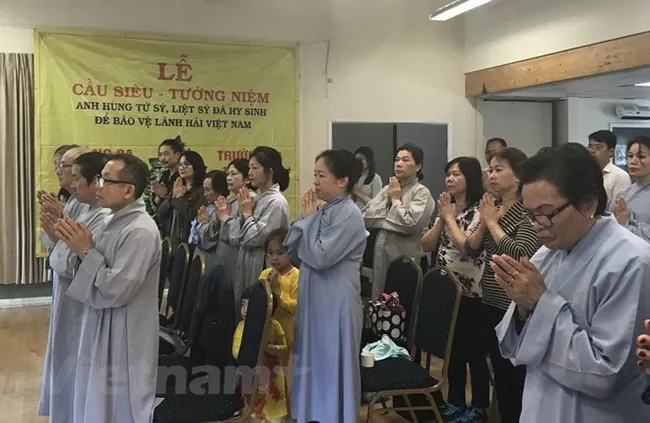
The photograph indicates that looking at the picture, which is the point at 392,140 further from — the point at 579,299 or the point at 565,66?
the point at 579,299

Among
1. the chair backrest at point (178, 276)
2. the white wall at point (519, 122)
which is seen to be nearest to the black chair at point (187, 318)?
the chair backrest at point (178, 276)

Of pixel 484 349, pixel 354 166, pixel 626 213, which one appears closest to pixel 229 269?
pixel 354 166

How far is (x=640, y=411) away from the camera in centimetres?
145

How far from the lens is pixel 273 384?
9.92ft

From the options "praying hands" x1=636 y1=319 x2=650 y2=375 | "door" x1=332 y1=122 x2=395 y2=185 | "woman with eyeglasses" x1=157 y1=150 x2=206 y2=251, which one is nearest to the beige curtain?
"woman with eyeglasses" x1=157 y1=150 x2=206 y2=251

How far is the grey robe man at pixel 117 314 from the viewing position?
2.27m

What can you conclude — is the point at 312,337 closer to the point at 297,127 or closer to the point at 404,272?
the point at 404,272

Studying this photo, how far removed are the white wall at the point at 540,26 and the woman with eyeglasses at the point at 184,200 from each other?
3.58 metres

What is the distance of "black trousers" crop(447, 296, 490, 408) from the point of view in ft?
10.1

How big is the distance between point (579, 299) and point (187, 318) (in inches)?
88.0

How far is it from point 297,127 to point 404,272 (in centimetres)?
380

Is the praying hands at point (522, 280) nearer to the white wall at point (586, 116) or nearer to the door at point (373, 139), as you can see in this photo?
the door at point (373, 139)

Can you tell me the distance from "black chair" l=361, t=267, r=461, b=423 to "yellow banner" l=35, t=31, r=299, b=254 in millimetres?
3961

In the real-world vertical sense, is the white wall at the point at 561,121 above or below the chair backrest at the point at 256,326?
above
